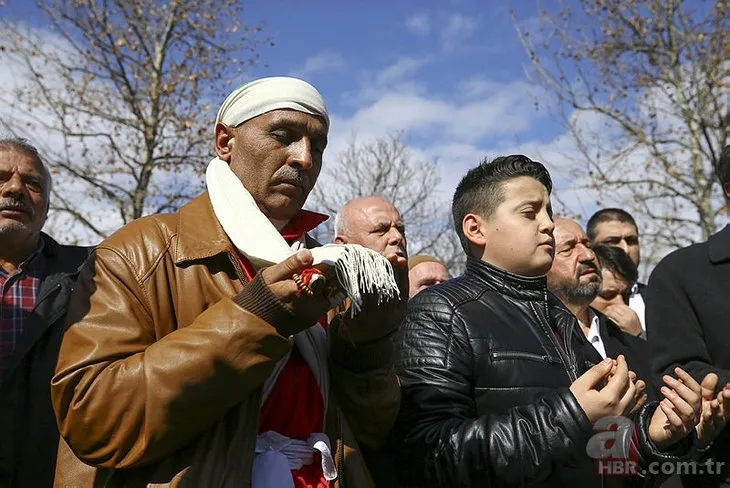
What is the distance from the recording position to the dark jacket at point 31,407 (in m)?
3.24

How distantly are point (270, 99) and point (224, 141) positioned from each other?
0.74 feet

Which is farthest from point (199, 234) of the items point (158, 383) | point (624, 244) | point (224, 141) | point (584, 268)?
point (624, 244)

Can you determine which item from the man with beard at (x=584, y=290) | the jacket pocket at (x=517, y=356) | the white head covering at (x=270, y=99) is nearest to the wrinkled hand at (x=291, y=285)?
the white head covering at (x=270, y=99)

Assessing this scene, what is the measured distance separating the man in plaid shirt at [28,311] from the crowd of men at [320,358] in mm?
10

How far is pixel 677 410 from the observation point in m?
2.65

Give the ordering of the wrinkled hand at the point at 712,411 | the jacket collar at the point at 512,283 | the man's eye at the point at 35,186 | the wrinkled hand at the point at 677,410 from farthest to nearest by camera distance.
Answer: the man's eye at the point at 35,186 < the jacket collar at the point at 512,283 < the wrinkled hand at the point at 712,411 < the wrinkled hand at the point at 677,410

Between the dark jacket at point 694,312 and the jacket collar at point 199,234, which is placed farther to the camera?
the dark jacket at point 694,312

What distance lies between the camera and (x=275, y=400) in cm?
218

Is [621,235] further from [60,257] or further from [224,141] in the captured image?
[224,141]

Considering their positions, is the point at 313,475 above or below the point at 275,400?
below

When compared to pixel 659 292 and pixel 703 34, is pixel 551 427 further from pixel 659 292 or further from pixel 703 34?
pixel 703 34

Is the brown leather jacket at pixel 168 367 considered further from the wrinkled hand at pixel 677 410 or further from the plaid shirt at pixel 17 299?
the plaid shirt at pixel 17 299

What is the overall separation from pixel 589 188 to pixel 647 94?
2.21 m

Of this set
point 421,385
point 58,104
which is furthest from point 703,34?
point 421,385
